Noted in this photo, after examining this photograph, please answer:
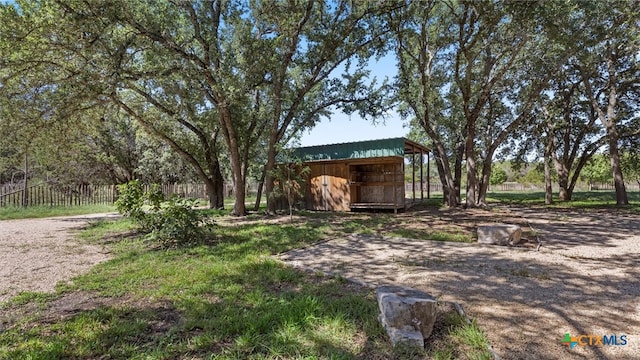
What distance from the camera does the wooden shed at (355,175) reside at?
36.9 feet

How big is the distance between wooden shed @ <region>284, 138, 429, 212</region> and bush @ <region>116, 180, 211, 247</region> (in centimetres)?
669

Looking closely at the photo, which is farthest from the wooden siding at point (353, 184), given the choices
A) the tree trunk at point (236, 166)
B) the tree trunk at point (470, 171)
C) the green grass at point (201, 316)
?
the green grass at point (201, 316)

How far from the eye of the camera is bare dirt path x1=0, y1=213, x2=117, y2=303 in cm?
372

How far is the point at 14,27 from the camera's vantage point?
616 cm

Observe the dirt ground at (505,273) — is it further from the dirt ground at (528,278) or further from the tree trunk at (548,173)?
the tree trunk at (548,173)

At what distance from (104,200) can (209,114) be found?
8.71 m

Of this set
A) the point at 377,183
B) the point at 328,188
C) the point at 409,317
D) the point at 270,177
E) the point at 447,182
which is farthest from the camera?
the point at 447,182

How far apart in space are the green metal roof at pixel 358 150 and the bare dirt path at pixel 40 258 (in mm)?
7415

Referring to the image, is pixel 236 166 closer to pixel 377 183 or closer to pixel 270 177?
pixel 270 177

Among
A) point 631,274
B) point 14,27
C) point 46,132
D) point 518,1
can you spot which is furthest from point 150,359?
point 46,132

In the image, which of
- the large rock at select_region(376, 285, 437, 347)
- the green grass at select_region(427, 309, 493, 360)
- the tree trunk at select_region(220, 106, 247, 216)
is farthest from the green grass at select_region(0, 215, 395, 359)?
the tree trunk at select_region(220, 106, 247, 216)

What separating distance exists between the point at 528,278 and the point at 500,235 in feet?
7.03

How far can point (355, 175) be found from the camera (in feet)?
41.5

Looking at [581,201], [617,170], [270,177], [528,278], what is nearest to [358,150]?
[270,177]
